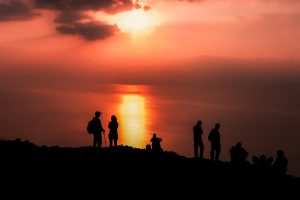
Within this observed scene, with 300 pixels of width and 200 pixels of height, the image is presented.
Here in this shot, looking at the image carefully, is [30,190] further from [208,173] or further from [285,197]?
[285,197]

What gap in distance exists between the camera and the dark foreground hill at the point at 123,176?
18578mm

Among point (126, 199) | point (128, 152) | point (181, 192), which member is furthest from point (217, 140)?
point (126, 199)

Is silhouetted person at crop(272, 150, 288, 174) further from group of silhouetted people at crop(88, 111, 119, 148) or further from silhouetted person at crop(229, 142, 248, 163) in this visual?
group of silhouetted people at crop(88, 111, 119, 148)

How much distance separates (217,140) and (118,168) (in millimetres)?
6358

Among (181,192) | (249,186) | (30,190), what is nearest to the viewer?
(30,190)

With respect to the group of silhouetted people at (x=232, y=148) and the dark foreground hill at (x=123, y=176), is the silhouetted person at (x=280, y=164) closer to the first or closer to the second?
the group of silhouetted people at (x=232, y=148)

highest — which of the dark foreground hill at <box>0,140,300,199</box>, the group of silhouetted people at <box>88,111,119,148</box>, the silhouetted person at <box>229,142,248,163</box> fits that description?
the group of silhouetted people at <box>88,111,119,148</box>

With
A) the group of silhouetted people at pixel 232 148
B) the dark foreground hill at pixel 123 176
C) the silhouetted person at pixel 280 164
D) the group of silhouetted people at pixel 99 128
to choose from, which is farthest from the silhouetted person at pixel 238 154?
the group of silhouetted people at pixel 99 128

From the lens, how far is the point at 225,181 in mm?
21984

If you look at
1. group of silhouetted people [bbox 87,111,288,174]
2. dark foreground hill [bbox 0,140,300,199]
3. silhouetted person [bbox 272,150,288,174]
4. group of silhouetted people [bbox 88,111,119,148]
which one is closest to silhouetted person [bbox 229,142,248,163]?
group of silhouetted people [bbox 87,111,288,174]

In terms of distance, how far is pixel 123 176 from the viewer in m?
20.8

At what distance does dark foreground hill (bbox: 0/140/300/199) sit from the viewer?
1858 cm

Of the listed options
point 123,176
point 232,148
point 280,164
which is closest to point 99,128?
point 123,176

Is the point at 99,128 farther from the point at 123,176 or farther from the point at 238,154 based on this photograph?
the point at 238,154
